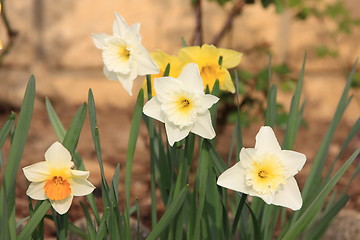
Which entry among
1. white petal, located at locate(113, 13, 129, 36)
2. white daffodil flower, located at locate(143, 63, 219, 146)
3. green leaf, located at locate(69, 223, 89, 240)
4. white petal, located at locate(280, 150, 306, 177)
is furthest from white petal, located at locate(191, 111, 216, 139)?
green leaf, located at locate(69, 223, 89, 240)

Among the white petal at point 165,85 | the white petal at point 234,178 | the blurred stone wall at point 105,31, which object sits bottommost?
the blurred stone wall at point 105,31

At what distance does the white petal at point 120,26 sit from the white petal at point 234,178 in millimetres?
298

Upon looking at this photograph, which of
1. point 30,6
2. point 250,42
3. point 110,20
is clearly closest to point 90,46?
point 110,20

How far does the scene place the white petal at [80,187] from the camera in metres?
1.01

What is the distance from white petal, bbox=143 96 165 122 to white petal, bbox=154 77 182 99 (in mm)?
24

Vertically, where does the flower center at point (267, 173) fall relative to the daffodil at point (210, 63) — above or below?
below

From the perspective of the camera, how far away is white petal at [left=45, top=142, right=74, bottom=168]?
986 mm

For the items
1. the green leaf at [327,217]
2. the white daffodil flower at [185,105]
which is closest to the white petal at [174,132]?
the white daffodil flower at [185,105]

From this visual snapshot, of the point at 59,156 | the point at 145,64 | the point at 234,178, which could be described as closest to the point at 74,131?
the point at 59,156

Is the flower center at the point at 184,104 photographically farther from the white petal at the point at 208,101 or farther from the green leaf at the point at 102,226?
the green leaf at the point at 102,226

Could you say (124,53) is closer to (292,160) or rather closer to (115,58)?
(115,58)

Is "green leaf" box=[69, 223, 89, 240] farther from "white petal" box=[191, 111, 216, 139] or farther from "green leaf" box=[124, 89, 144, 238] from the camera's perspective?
"white petal" box=[191, 111, 216, 139]

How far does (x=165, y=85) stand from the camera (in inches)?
38.3

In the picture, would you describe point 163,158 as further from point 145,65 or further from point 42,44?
point 42,44
